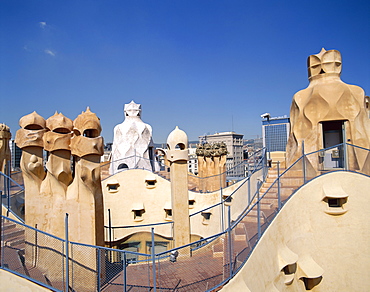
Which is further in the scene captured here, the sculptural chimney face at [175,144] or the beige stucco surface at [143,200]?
the beige stucco surface at [143,200]

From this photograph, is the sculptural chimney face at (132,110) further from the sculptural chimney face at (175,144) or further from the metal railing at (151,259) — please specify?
the metal railing at (151,259)

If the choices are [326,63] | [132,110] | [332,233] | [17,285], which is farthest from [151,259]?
[132,110]

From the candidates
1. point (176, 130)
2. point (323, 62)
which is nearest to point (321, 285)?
point (176, 130)

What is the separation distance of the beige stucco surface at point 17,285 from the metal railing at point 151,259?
3.0 inches

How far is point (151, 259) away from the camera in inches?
248

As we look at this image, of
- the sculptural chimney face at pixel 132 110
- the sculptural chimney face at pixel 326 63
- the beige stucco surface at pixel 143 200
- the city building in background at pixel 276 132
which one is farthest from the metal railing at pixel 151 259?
the city building in background at pixel 276 132

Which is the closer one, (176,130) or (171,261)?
(171,261)

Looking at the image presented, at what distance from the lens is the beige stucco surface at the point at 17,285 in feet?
14.7

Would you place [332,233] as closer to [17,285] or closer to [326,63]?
[326,63]

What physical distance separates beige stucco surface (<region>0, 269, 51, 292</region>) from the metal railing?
8cm

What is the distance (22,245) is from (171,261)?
385cm

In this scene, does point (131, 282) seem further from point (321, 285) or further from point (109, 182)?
point (109, 182)

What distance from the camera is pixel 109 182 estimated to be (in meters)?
12.8

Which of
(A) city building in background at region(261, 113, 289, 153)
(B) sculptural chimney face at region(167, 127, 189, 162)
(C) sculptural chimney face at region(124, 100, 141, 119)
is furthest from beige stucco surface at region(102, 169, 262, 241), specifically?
(A) city building in background at region(261, 113, 289, 153)
